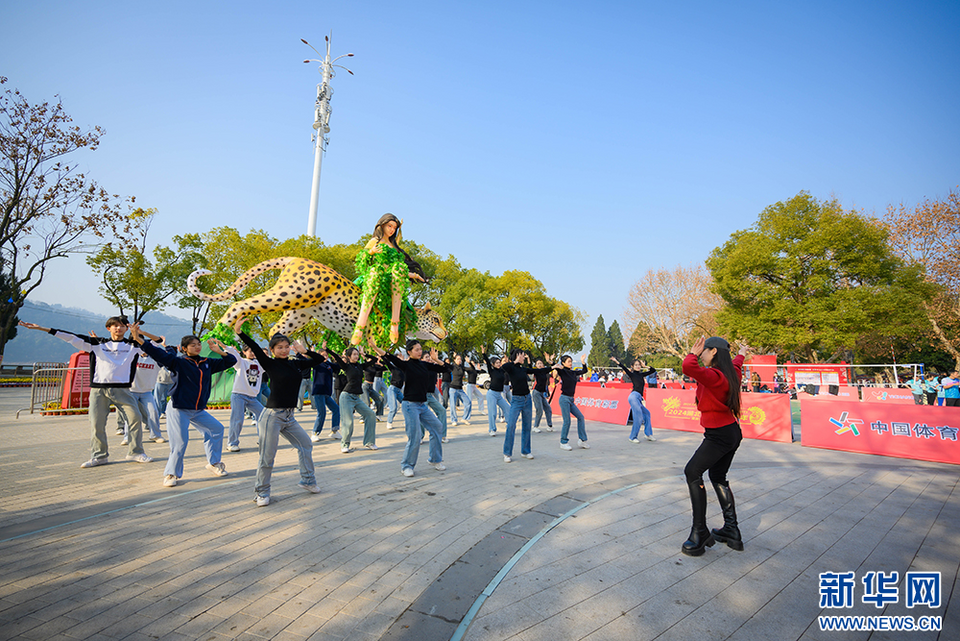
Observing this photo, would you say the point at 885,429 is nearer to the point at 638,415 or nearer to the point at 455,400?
the point at 638,415

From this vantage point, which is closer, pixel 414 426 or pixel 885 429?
pixel 414 426

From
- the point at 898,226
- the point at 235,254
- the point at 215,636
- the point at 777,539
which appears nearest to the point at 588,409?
the point at 777,539

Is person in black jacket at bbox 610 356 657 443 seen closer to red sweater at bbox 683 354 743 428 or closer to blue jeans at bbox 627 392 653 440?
blue jeans at bbox 627 392 653 440

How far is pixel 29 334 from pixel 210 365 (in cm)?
13700

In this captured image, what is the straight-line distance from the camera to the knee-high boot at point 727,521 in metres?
4.20

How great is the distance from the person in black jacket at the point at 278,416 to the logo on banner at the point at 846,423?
1141 centimetres

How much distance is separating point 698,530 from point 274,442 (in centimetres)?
449

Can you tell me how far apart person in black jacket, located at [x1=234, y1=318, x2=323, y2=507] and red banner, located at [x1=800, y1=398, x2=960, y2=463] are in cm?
1136

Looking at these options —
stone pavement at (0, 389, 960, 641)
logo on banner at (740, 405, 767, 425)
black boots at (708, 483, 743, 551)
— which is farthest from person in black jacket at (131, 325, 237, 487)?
logo on banner at (740, 405, 767, 425)

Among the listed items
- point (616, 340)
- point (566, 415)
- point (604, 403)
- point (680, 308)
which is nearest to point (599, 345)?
point (616, 340)

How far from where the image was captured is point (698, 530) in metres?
4.05

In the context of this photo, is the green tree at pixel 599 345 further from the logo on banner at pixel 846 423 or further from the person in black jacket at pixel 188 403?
the person in black jacket at pixel 188 403

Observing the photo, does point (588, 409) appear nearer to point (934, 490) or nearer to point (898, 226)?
point (934, 490)

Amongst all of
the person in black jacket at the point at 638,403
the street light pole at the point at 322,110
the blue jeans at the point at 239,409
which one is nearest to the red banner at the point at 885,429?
the person in black jacket at the point at 638,403
